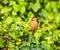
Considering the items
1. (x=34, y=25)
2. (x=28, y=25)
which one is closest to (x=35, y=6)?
(x=28, y=25)

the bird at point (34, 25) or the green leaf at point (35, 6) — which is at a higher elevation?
the green leaf at point (35, 6)

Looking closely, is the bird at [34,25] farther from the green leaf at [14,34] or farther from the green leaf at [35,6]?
the green leaf at [35,6]

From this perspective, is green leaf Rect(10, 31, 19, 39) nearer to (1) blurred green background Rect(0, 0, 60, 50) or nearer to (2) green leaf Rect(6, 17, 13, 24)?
(1) blurred green background Rect(0, 0, 60, 50)

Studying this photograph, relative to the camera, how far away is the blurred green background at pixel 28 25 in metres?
3.63

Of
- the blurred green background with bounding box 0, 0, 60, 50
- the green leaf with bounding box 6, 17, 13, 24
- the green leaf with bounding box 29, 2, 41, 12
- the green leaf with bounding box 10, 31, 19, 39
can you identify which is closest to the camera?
the blurred green background with bounding box 0, 0, 60, 50

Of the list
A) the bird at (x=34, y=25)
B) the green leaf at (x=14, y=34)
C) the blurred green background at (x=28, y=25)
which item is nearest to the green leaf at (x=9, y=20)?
the blurred green background at (x=28, y=25)

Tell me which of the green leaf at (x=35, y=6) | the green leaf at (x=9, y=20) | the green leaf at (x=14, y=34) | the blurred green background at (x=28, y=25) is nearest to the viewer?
the blurred green background at (x=28, y=25)

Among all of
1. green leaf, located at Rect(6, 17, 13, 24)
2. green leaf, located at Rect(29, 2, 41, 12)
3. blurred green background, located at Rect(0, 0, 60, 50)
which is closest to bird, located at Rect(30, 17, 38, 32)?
blurred green background, located at Rect(0, 0, 60, 50)

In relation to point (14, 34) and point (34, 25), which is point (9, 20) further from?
point (34, 25)

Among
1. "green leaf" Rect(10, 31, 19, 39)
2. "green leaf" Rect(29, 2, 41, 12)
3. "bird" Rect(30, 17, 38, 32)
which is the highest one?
"green leaf" Rect(29, 2, 41, 12)

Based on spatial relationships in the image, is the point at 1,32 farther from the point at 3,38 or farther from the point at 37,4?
the point at 37,4

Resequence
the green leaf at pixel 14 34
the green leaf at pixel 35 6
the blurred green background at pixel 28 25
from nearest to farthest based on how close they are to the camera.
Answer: the blurred green background at pixel 28 25 < the green leaf at pixel 14 34 < the green leaf at pixel 35 6

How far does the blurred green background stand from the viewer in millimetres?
3635

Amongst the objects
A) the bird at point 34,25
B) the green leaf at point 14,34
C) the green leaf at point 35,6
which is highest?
the green leaf at point 35,6
